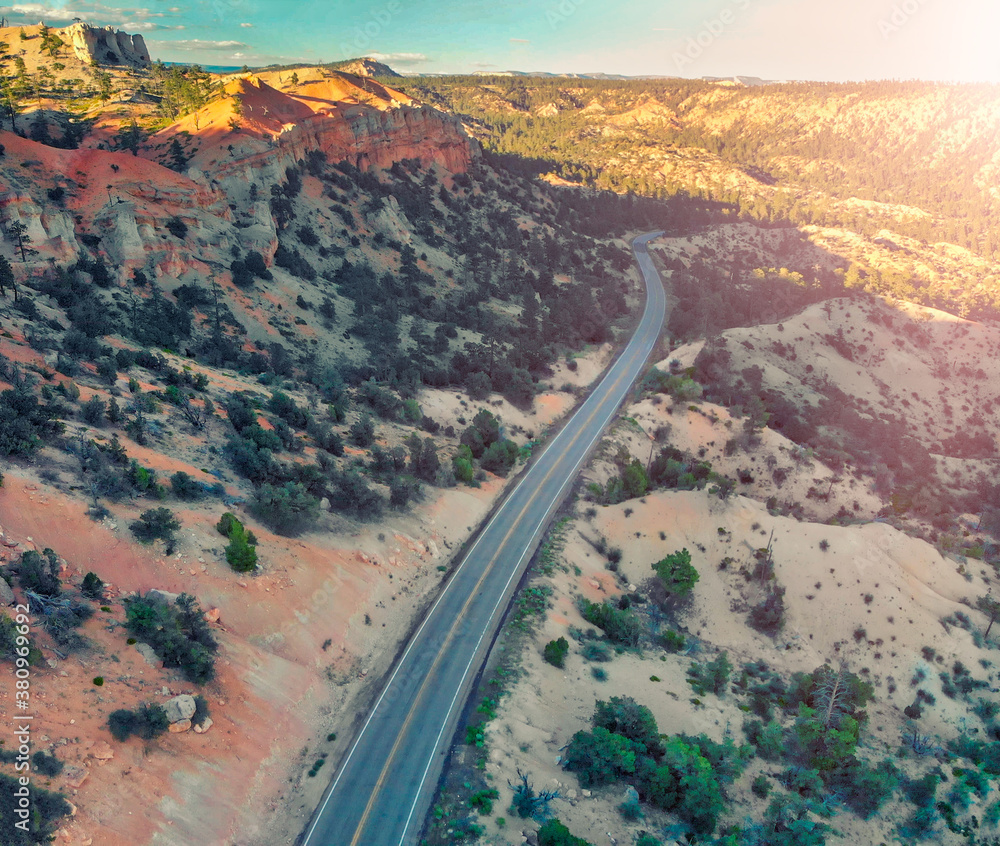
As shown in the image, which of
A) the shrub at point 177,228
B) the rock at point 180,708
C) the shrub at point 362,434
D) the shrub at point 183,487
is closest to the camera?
the rock at point 180,708

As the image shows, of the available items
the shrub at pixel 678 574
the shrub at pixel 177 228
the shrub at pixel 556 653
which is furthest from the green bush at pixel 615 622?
the shrub at pixel 177 228

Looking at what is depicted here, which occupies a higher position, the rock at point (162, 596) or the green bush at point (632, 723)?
the rock at point (162, 596)

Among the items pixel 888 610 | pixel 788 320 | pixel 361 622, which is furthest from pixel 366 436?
pixel 788 320

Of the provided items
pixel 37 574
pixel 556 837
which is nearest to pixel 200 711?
pixel 37 574

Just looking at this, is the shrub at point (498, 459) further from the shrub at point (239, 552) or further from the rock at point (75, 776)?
the rock at point (75, 776)

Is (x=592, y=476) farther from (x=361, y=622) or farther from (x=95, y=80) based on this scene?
(x=95, y=80)

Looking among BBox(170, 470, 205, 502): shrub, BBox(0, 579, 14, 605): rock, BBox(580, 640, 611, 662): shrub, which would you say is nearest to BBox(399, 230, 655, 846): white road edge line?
BBox(580, 640, 611, 662): shrub
